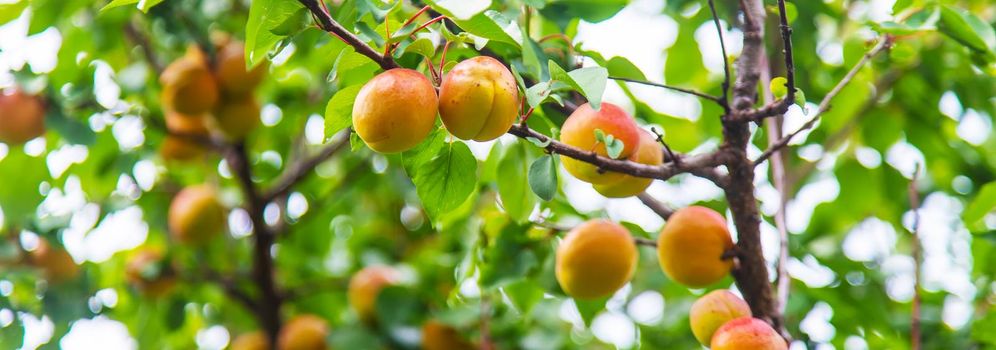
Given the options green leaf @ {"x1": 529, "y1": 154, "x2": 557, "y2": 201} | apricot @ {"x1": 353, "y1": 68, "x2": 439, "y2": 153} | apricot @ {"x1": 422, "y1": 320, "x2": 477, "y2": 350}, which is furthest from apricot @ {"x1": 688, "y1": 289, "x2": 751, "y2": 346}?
apricot @ {"x1": 422, "y1": 320, "x2": 477, "y2": 350}

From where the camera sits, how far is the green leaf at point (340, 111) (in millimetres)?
858

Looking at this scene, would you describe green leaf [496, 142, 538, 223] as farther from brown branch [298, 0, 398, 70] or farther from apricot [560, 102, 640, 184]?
brown branch [298, 0, 398, 70]

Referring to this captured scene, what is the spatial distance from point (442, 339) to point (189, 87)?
697 mm

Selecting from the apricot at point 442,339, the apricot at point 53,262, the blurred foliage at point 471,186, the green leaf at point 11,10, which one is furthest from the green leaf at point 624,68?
the apricot at point 53,262

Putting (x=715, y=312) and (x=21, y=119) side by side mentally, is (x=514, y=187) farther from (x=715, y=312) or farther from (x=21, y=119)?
(x=21, y=119)

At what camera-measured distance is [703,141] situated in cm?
173

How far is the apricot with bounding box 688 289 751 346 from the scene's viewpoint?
0.94 meters

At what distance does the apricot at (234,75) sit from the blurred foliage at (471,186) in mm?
59

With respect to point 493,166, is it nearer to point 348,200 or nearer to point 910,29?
point 910,29

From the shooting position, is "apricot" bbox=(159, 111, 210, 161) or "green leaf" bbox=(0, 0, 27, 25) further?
"apricot" bbox=(159, 111, 210, 161)

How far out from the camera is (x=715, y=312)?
0.94 m

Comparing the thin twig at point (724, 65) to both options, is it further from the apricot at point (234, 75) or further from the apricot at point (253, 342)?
the apricot at point (253, 342)

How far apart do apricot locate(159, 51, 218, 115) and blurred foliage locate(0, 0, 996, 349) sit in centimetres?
5

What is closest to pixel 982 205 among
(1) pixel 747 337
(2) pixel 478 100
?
(1) pixel 747 337
